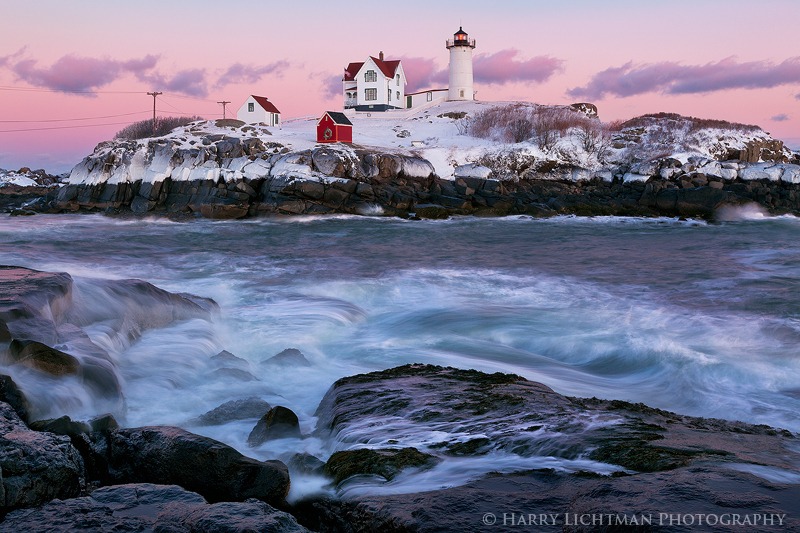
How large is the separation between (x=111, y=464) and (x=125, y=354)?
3.06 metres

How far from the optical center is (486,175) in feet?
112

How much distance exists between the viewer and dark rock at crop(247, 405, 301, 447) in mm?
4707

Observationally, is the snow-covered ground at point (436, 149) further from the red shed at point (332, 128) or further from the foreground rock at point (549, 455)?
the foreground rock at point (549, 455)

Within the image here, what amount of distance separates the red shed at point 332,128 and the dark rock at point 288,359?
33915 millimetres

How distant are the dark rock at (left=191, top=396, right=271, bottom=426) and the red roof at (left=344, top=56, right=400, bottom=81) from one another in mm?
52575

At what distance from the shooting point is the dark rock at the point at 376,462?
3.69m

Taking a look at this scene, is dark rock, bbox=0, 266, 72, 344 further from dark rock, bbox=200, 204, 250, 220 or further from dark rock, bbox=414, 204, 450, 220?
dark rock, bbox=414, 204, 450, 220

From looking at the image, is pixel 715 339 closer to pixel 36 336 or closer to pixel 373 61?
pixel 36 336

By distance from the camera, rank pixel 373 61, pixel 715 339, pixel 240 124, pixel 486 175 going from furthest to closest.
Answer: pixel 373 61, pixel 240 124, pixel 486 175, pixel 715 339

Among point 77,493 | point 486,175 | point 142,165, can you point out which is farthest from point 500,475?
point 142,165

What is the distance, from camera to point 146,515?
9.67ft

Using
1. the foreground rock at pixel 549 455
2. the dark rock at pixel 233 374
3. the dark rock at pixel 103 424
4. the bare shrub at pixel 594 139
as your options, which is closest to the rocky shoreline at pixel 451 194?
the bare shrub at pixel 594 139

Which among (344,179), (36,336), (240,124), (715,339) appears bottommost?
(715,339)

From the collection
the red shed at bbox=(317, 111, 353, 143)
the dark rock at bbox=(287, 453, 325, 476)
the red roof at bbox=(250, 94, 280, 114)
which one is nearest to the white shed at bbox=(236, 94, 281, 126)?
the red roof at bbox=(250, 94, 280, 114)
